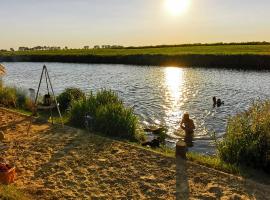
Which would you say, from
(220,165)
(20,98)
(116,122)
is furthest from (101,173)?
(20,98)

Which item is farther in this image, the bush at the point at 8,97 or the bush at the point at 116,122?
the bush at the point at 8,97

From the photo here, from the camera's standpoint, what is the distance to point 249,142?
545 inches

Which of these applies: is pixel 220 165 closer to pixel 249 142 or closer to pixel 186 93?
pixel 249 142

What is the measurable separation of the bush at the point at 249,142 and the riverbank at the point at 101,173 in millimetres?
1792

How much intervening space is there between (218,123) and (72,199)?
16.0 m

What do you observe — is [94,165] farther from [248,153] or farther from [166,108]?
[166,108]

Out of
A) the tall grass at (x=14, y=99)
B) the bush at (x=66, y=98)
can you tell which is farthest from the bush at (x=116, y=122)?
the tall grass at (x=14, y=99)

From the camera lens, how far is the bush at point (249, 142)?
1364 centimetres

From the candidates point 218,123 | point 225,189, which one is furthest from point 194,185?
point 218,123

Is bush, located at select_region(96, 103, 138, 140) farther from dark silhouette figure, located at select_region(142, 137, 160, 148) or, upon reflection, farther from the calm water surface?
the calm water surface

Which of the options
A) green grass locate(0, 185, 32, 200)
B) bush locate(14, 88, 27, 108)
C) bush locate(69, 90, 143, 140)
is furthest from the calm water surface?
green grass locate(0, 185, 32, 200)

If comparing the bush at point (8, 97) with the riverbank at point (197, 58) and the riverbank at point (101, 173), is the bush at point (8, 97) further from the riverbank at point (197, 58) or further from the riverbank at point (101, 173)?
the riverbank at point (197, 58)

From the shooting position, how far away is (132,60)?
76.8 meters

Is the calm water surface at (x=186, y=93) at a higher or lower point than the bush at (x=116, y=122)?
lower
